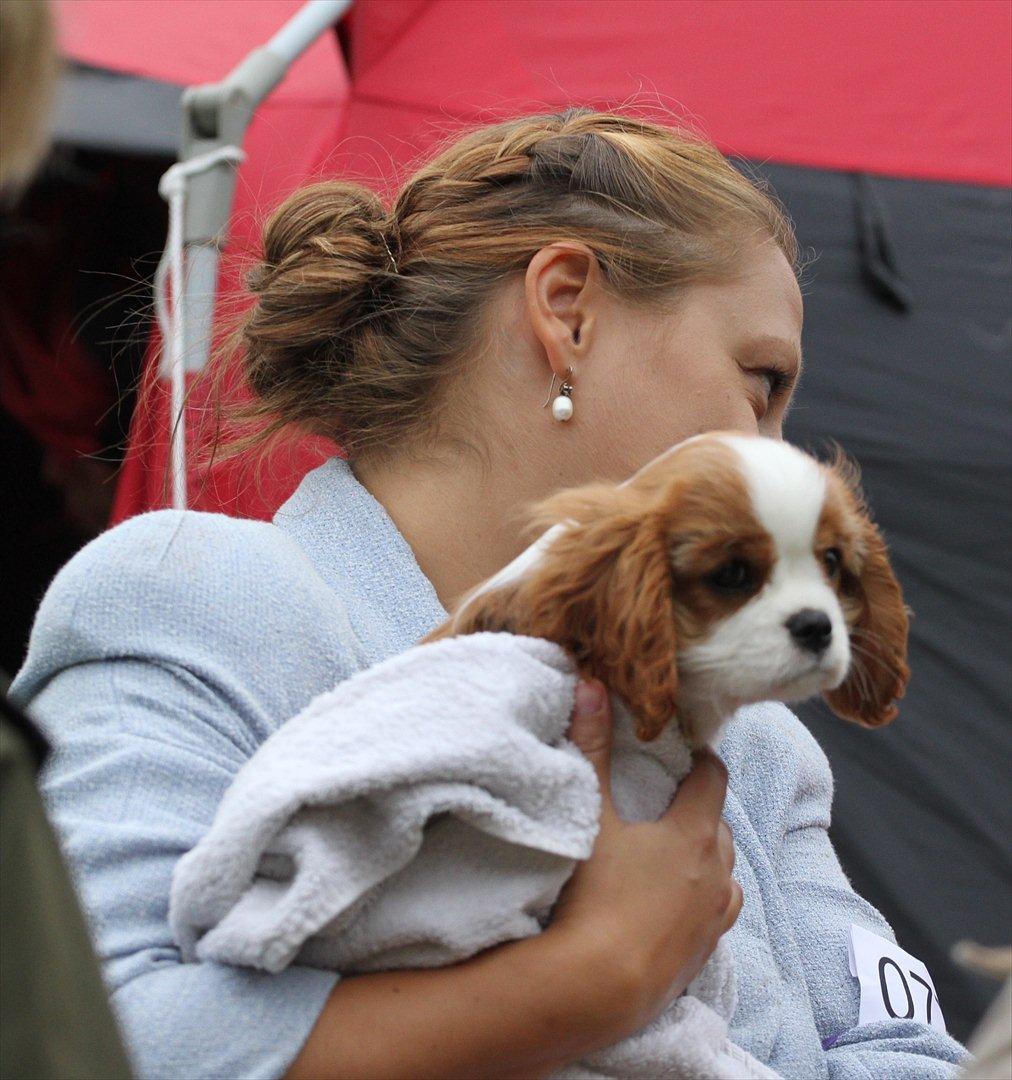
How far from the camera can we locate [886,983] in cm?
150

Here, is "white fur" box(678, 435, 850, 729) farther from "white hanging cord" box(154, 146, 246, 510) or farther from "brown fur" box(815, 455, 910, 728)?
"white hanging cord" box(154, 146, 246, 510)

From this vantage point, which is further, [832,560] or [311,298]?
[311,298]

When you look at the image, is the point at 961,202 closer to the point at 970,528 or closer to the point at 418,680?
the point at 970,528

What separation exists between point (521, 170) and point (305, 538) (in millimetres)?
516

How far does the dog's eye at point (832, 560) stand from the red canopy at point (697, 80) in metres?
1.40

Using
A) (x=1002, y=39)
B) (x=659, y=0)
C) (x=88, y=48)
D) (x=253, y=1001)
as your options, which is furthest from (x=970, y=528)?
(x=88, y=48)

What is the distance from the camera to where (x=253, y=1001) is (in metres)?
0.98

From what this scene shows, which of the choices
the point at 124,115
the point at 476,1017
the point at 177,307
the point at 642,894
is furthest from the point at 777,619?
the point at 124,115

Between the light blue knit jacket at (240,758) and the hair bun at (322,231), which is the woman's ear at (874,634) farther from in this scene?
the hair bun at (322,231)

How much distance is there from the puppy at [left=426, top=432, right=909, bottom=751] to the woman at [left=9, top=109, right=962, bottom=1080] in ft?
0.25

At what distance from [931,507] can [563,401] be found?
1.38 m

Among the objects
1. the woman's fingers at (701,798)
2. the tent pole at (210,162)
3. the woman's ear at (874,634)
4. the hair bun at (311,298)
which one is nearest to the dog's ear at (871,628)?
the woman's ear at (874,634)

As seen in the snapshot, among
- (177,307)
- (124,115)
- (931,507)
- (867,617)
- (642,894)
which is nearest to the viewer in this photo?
(642,894)

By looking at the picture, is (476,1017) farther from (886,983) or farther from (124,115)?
(124,115)
